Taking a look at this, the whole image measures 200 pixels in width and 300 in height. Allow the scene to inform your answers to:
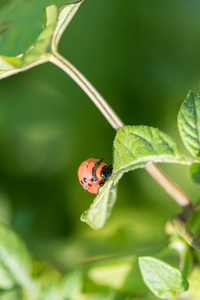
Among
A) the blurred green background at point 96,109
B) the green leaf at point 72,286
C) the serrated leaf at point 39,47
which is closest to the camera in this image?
the serrated leaf at point 39,47

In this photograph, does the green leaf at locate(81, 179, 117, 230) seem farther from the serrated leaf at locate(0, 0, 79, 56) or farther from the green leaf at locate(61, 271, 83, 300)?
the serrated leaf at locate(0, 0, 79, 56)

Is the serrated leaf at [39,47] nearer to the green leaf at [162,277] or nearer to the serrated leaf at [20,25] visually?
the serrated leaf at [20,25]

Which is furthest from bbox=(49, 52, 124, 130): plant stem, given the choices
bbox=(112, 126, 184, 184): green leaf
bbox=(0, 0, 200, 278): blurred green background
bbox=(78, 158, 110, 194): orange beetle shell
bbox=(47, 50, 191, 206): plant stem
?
bbox=(0, 0, 200, 278): blurred green background

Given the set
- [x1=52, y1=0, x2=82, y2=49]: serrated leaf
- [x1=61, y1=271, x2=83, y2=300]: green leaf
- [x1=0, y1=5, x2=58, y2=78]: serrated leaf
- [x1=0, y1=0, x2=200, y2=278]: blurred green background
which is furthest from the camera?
[x1=0, y1=0, x2=200, y2=278]: blurred green background

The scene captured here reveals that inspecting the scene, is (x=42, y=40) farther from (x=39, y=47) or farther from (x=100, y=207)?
(x=100, y=207)

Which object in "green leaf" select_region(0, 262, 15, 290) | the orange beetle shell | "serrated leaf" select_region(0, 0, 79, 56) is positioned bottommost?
"green leaf" select_region(0, 262, 15, 290)

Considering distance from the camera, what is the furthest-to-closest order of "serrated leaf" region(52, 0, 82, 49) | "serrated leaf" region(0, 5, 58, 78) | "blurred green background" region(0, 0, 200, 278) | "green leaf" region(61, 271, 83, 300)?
"blurred green background" region(0, 0, 200, 278)
"green leaf" region(61, 271, 83, 300)
"serrated leaf" region(52, 0, 82, 49)
"serrated leaf" region(0, 5, 58, 78)

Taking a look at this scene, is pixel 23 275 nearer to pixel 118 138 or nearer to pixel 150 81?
pixel 118 138

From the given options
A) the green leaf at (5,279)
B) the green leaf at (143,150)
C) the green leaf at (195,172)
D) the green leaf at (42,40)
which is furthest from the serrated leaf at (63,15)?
the green leaf at (5,279)
